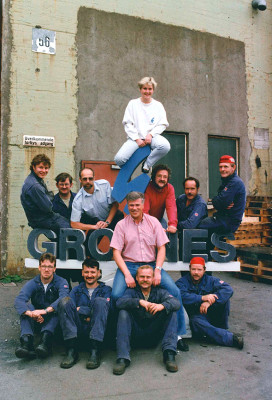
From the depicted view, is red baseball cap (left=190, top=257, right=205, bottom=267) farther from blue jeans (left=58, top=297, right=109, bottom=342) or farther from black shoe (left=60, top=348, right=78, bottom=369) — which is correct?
black shoe (left=60, top=348, right=78, bottom=369)

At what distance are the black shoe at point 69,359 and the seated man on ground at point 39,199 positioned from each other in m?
1.91

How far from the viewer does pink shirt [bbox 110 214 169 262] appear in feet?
16.9

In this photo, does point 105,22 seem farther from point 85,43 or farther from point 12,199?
point 12,199

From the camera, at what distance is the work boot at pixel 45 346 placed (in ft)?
14.8

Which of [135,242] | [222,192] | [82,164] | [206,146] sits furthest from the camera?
[206,146]

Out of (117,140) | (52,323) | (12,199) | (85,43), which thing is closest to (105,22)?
(85,43)

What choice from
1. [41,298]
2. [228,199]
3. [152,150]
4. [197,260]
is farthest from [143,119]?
[41,298]

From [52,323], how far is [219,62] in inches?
328

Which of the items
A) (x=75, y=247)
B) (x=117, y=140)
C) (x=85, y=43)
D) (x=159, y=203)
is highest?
(x=85, y=43)

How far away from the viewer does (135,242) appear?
518 centimetres

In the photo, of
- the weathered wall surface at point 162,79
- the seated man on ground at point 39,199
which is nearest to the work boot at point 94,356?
the seated man on ground at point 39,199

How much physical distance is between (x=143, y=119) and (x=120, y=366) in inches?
134

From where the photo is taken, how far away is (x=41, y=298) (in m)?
5.04

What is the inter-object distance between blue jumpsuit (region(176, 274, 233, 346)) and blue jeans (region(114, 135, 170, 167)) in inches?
70.0
